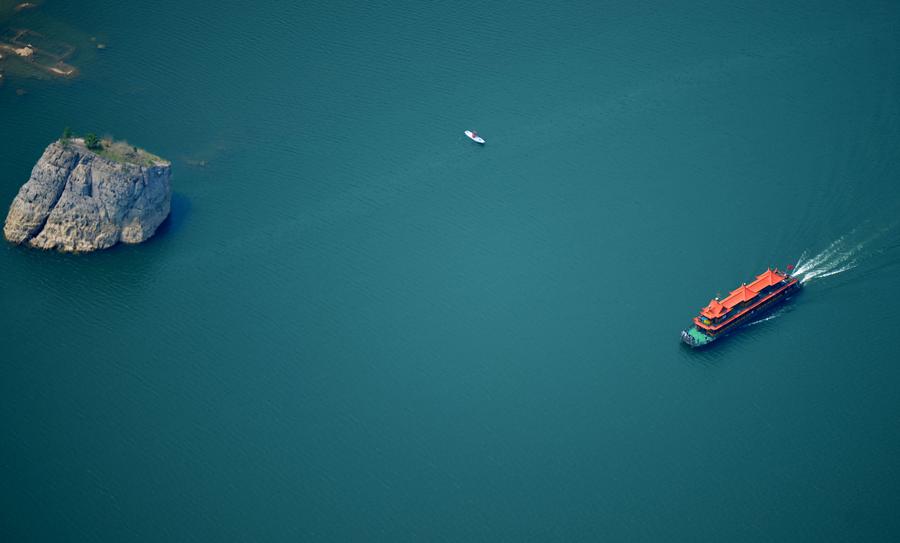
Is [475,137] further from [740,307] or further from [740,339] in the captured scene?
[740,339]

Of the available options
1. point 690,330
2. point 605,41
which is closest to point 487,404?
point 690,330

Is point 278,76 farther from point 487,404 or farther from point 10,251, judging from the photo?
point 487,404

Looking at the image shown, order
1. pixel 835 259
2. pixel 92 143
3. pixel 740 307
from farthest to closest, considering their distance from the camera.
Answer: pixel 92 143
pixel 835 259
pixel 740 307

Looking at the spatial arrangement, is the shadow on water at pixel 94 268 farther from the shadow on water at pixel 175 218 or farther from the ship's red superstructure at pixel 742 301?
the ship's red superstructure at pixel 742 301

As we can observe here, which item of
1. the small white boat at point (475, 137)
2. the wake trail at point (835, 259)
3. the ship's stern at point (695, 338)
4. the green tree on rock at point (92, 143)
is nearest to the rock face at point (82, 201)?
the green tree on rock at point (92, 143)

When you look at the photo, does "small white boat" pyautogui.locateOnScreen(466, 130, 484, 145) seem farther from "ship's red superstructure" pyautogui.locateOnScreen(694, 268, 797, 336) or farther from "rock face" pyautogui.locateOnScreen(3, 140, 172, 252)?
→ "rock face" pyautogui.locateOnScreen(3, 140, 172, 252)

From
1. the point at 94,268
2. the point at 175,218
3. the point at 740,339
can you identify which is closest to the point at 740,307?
the point at 740,339

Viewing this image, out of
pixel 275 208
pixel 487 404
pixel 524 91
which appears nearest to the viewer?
pixel 487 404
